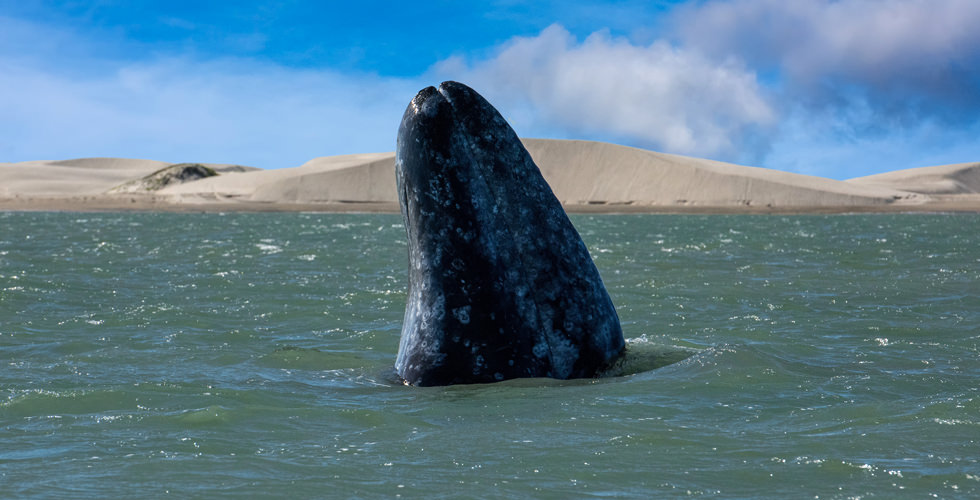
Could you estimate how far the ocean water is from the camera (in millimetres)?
3146

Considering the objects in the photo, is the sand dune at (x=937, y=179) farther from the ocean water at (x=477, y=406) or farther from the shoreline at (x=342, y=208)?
the ocean water at (x=477, y=406)

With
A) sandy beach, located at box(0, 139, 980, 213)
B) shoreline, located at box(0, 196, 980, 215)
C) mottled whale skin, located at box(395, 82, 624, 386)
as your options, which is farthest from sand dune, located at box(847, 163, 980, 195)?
mottled whale skin, located at box(395, 82, 624, 386)

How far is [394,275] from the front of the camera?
41.8 feet

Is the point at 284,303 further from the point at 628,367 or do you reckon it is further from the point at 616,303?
the point at 628,367

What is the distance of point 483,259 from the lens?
15.4 feet

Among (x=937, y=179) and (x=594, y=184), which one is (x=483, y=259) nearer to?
(x=594, y=184)

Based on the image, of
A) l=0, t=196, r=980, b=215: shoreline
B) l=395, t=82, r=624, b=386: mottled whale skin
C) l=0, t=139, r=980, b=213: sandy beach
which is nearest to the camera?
l=395, t=82, r=624, b=386: mottled whale skin

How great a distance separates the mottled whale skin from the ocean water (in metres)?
0.17

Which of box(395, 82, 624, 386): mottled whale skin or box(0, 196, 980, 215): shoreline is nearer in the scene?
box(395, 82, 624, 386): mottled whale skin

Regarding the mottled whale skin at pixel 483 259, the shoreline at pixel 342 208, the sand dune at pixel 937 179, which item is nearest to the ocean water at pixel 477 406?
the mottled whale skin at pixel 483 259

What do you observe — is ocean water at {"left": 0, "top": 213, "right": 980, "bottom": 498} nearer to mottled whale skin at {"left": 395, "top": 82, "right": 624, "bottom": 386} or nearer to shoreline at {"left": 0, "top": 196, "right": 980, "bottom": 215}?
mottled whale skin at {"left": 395, "top": 82, "right": 624, "bottom": 386}

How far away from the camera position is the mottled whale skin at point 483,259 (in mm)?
4680

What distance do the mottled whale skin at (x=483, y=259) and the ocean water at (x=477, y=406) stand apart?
17 cm

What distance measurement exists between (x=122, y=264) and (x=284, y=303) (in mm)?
5875
